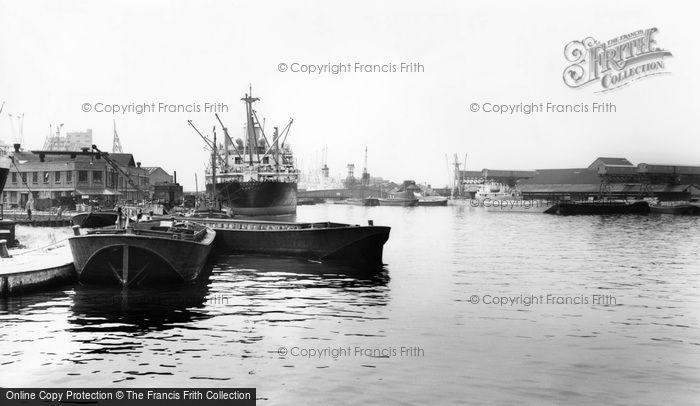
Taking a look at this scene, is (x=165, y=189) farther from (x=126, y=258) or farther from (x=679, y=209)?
(x=679, y=209)

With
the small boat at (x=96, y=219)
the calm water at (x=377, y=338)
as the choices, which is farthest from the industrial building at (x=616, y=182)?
the calm water at (x=377, y=338)

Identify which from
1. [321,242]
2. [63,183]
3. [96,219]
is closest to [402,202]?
[63,183]

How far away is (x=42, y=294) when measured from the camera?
885 inches

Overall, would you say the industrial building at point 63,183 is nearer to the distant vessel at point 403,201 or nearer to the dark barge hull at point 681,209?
the dark barge hull at point 681,209

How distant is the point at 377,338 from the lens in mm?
16844

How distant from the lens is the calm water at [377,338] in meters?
12.7

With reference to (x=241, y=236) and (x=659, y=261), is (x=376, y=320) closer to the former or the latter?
(x=241, y=236)

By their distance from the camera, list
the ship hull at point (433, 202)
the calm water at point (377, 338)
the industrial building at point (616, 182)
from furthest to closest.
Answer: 1. the ship hull at point (433, 202)
2. the industrial building at point (616, 182)
3. the calm water at point (377, 338)

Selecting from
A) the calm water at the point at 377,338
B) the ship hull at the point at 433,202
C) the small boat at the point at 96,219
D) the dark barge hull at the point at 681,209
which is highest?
the small boat at the point at 96,219

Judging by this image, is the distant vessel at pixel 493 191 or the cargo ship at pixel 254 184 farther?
the distant vessel at pixel 493 191

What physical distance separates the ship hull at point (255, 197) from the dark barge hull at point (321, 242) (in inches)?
1908

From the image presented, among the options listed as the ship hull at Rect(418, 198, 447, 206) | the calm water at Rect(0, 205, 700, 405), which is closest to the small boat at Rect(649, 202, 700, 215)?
the ship hull at Rect(418, 198, 447, 206)

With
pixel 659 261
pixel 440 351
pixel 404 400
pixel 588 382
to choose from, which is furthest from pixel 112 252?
pixel 659 261
